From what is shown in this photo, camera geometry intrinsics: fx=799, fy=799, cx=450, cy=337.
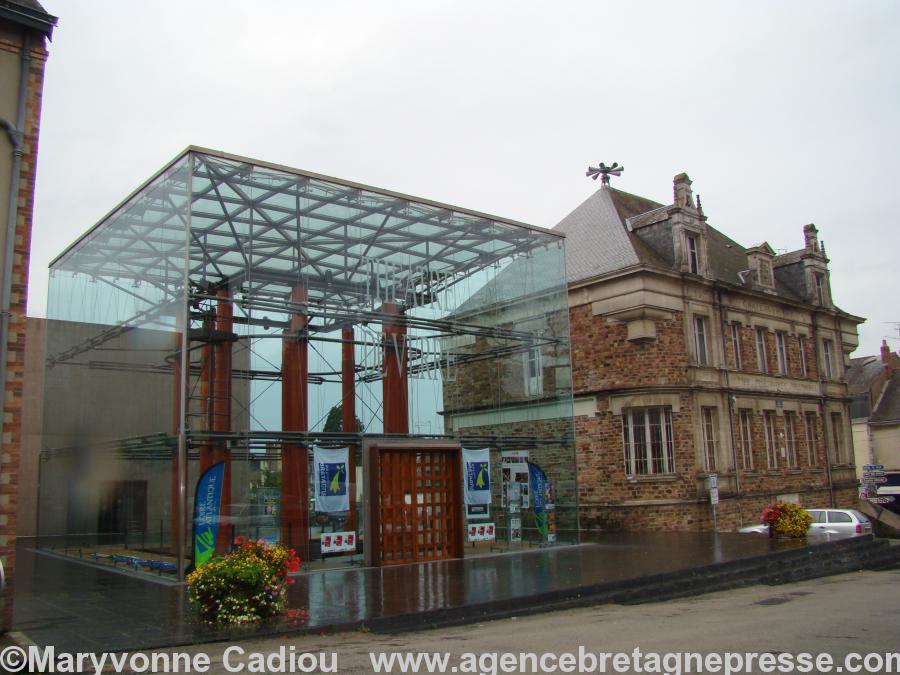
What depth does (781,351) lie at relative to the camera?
32.8 meters

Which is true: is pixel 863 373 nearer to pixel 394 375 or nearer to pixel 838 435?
pixel 838 435

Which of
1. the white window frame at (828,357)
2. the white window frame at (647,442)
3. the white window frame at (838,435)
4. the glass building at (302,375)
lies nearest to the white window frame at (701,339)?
the white window frame at (647,442)

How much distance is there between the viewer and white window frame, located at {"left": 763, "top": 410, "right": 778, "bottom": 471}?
1207 inches

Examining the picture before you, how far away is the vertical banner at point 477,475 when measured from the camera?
19.3 meters

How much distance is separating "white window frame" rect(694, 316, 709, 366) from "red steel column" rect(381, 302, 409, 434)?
13.4 m

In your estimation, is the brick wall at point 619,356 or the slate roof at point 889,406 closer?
the brick wall at point 619,356

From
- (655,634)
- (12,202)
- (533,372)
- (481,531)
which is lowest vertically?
(655,634)

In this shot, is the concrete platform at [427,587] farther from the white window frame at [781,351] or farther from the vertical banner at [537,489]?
the white window frame at [781,351]

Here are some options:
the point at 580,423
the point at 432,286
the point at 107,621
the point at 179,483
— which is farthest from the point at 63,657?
the point at 580,423

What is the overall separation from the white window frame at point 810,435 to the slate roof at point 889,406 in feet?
70.3

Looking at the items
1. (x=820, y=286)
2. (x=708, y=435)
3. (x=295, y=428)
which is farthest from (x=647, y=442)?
(x=820, y=286)

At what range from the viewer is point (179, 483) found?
49.0 ft

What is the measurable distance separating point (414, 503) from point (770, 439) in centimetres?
1830

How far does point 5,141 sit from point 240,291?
663 cm
